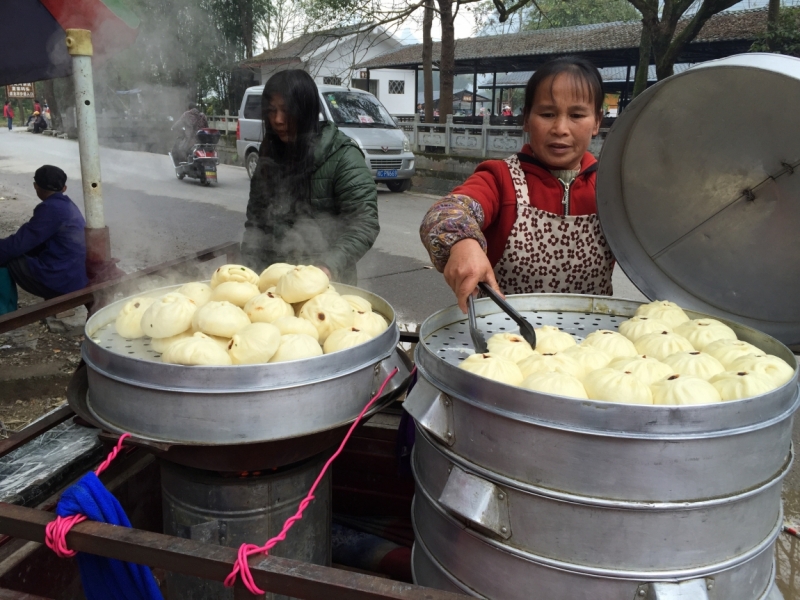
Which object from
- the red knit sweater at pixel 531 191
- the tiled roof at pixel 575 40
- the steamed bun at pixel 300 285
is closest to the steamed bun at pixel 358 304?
the steamed bun at pixel 300 285

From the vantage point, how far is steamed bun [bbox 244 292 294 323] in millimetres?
1679

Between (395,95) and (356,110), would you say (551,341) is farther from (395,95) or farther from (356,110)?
(395,95)

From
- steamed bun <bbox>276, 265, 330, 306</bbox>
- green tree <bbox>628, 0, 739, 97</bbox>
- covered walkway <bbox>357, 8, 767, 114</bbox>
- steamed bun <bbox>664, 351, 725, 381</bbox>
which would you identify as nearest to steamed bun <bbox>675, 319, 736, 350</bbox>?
steamed bun <bbox>664, 351, 725, 381</bbox>

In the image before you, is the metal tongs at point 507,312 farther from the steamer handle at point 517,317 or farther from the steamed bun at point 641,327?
the steamed bun at point 641,327

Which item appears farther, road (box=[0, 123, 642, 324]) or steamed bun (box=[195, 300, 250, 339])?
road (box=[0, 123, 642, 324])

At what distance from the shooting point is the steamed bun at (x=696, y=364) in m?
1.33

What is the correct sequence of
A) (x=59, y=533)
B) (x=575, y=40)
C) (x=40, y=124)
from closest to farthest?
(x=59, y=533) → (x=575, y=40) → (x=40, y=124)

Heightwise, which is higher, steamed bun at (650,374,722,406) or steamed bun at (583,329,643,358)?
steamed bun at (650,374,722,406)

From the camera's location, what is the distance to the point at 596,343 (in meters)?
1.53

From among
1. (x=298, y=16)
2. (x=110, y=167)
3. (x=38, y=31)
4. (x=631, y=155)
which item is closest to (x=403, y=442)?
(x=631, y=155)

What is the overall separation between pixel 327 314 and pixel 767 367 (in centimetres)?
109

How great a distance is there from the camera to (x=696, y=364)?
1354 mm

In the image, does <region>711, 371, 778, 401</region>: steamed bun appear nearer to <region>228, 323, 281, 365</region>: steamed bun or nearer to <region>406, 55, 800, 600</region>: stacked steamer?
<region>406, 55, 800, 600</region>: stacked steamer

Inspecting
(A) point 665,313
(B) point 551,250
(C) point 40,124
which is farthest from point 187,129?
(C) point 40,124
